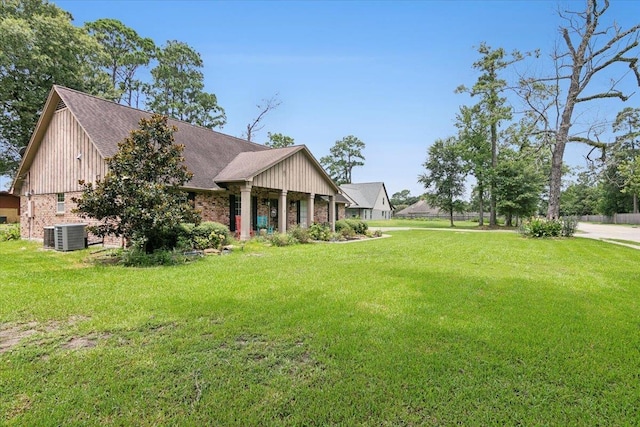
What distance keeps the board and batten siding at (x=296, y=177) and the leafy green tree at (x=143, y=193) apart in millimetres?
4856

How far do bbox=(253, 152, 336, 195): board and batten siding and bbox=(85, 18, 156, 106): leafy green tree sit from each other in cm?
2354

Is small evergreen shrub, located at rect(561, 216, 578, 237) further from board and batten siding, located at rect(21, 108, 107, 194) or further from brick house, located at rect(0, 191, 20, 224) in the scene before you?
brick house, located at rect(0, 191, 20, 224)

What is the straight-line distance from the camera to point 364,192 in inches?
2003

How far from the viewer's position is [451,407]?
2521 mm

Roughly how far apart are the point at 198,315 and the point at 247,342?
124 cm

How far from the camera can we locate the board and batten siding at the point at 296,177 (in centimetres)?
1489

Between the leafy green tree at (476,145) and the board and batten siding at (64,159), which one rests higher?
the leafy green tree at (476,145)

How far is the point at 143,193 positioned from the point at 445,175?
A: 33.0 metres

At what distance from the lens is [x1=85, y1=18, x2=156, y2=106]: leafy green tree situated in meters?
31.0

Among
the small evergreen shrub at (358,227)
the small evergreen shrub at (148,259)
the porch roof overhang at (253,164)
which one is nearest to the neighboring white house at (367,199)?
the small evergreen shrub at (358,227)

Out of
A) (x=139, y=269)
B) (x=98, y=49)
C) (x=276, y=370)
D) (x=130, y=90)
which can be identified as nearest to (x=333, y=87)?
(x=139, y=269)

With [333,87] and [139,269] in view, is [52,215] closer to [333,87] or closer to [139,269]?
[139,269]

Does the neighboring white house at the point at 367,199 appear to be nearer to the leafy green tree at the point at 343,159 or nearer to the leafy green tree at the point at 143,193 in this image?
the leafy green tree at the point at 343,159

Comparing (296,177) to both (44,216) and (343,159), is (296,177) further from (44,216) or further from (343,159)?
(343,159)
